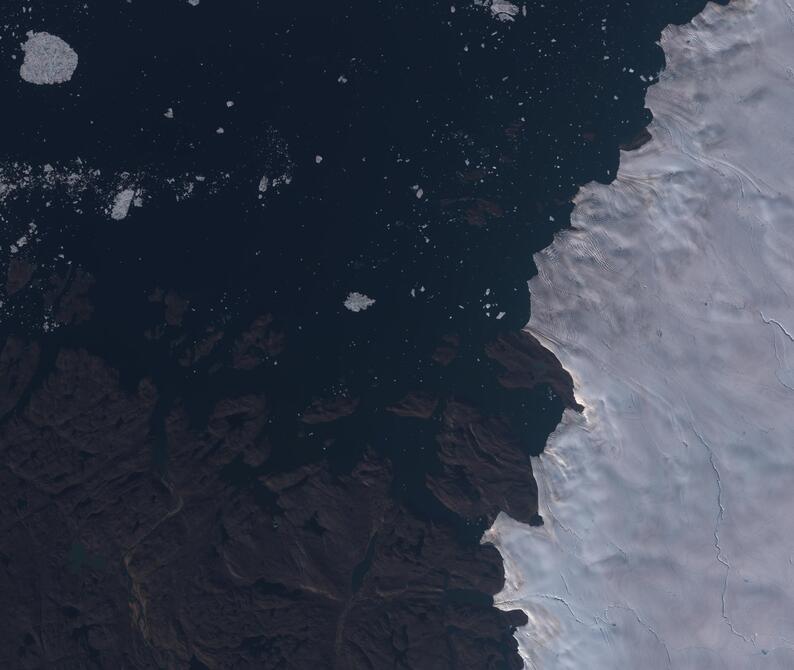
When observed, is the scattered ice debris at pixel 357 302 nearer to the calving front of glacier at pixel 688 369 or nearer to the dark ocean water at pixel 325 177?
the dark ocean water at pixel 325 177

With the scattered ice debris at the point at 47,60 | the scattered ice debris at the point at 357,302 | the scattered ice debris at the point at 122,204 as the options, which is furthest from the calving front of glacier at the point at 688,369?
the scattered ice debris at the point at 47,60

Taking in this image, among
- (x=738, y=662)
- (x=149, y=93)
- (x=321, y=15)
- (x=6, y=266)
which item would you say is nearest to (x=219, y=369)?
(x=6, y=266)

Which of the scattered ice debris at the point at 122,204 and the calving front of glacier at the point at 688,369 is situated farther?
the calving front of glacier at the point at 688,369

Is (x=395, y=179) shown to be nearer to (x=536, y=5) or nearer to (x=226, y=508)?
(x=536, y=5)

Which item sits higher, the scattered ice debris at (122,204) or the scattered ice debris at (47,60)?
the scattered ice debris at (47,60)

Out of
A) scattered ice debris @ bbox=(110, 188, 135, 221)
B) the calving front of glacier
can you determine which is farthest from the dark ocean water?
the calving front of glacier

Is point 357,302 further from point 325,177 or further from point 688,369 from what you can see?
point 688,369

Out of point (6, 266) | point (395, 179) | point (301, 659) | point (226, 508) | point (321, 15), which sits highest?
point (321, 15)

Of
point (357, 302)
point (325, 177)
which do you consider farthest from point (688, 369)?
point (325, 177)
